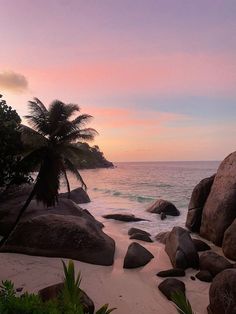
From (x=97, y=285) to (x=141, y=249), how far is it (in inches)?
142

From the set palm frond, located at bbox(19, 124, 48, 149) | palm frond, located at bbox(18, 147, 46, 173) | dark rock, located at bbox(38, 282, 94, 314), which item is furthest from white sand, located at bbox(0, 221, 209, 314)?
palm frond, located at bbox(19, 124, 48, 149)

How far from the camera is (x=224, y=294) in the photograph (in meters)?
9.10

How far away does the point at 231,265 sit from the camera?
1308cm

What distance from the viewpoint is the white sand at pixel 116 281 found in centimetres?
1055

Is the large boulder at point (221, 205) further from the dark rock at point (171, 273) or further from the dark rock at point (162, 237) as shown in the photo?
the dark rock at point (171, 273)

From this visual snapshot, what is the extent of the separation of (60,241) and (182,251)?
5236 mm

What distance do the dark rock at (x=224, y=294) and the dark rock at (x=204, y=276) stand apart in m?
2.77

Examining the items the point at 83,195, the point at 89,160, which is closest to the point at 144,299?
the point at 89,160

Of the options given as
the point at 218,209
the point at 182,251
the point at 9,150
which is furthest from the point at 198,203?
the point at 9,150

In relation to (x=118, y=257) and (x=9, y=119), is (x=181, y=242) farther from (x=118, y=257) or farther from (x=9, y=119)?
(x=9, y=119)

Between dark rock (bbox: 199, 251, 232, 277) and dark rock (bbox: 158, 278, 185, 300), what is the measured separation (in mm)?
1796

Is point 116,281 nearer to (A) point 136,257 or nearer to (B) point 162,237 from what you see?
(A) point 136,257

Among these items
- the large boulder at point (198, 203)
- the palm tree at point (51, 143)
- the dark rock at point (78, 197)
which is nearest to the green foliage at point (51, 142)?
the palm tree at point (51, 143)

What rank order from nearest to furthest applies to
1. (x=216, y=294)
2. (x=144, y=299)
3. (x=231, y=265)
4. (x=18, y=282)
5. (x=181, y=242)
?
1. (x=216, y=294)
2. (x=144, y=299)
3. (x=18, y=282)
4. (x=231, y=265)
5. (x=181, y=242)
